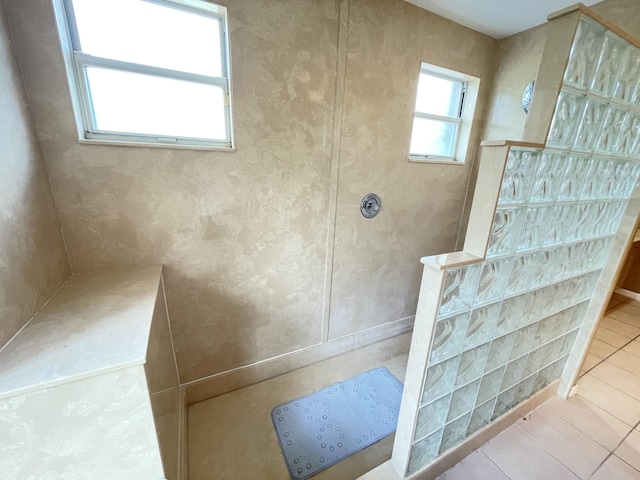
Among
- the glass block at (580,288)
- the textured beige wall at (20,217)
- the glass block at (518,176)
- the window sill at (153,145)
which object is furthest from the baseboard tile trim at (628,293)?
the textured beige wall at (20,217)

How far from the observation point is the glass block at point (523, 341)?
1.27 metres

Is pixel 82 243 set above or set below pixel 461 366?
above

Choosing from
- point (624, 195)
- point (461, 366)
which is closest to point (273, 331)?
point (461, 366)

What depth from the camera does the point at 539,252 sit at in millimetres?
1104

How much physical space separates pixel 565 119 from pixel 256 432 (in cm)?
208

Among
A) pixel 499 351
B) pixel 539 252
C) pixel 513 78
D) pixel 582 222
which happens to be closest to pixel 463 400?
pixel 499 351

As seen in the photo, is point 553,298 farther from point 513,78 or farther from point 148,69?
point 148,69

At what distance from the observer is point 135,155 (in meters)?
1.16

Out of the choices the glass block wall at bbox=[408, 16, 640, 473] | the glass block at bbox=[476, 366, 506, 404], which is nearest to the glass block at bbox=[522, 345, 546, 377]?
the glass block wall at bbox=[408, 16, 640, 473]

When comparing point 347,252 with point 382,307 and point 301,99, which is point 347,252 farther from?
point 301,99

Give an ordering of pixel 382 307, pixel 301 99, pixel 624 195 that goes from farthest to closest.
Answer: pixel 382 307 → pixel 301 99 → pixel 624 195

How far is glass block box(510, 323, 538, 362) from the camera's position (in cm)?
127

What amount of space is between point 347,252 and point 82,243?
1.46m

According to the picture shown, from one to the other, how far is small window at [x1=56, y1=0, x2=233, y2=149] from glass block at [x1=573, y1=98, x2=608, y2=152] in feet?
4.99
